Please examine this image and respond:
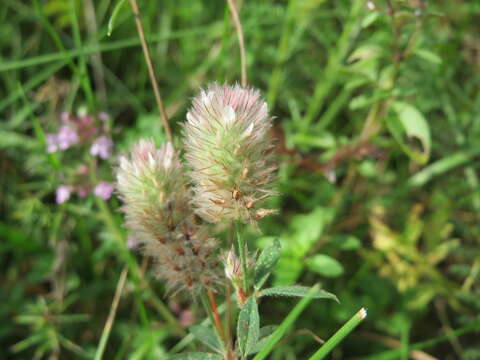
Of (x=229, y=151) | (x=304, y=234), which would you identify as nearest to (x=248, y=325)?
(x=229, y=151)

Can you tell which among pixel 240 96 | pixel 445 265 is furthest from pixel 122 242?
pixel 445 265

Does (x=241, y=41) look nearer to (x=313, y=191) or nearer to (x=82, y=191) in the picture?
(x=82, y=191)

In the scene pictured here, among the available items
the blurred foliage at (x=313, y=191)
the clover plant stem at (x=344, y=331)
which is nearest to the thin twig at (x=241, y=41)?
the blurred foliage at (x=313, y=191)

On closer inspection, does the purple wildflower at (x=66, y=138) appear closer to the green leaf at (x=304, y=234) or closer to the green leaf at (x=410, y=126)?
the green leaf at (x=304, y=234)

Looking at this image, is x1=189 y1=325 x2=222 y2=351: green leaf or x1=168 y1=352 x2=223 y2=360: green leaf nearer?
x1=168 y1=352 x2=223 y2=360: green leaf

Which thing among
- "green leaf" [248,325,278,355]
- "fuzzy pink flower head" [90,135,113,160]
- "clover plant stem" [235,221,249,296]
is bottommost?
"green leaf" [248,325,278,355]

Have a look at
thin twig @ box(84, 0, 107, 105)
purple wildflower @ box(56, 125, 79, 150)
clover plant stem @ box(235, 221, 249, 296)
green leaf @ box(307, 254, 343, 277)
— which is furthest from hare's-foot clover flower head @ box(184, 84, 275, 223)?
thin twig @ box(84, 0, 107, 105)

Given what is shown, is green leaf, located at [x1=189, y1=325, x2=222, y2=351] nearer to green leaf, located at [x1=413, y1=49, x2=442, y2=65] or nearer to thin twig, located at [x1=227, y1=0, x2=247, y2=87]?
thin twig, located at [x1=227, y1=0, x2=247, y2=87]
